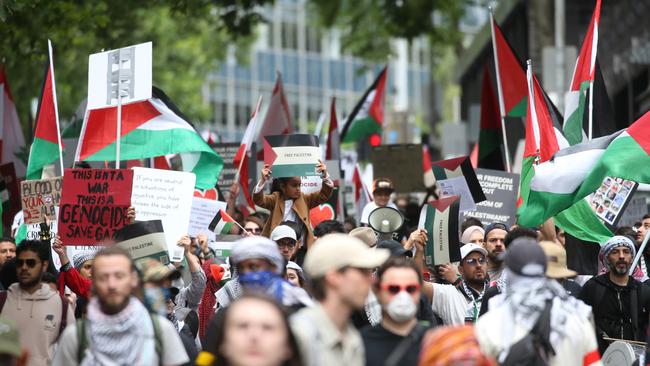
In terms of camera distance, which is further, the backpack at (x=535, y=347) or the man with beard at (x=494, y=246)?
the man with beard at (x=494, y=246)

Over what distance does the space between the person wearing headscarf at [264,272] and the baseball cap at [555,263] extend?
4.33ft

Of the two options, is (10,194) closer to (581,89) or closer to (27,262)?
(27,262)

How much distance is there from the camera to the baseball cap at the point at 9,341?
702 centimetres

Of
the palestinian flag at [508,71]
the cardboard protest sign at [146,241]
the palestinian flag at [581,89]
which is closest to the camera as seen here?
the cardboard protest sign at [146,241]

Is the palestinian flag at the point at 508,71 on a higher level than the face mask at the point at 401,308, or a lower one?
higher

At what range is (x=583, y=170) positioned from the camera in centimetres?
1182

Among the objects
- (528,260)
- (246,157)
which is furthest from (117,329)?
(246,157)

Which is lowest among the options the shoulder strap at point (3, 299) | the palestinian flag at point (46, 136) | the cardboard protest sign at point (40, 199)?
the shoulder strap at point (3, 299)

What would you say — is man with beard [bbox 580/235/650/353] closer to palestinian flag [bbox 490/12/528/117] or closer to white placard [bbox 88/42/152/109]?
white placard [bbox 88/42/152/109]

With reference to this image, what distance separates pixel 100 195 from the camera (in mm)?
12406

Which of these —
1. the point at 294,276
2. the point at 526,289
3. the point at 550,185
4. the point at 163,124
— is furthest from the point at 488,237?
the point at 526,289

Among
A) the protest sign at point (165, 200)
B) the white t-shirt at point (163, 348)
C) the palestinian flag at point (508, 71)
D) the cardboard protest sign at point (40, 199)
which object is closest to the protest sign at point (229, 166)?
the palestinian flag at point (508, 71)

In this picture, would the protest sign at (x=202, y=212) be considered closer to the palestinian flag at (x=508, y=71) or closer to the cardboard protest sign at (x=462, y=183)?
the cardboard protest sign at (x=462, y=183)

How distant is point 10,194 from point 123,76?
9.81 feet
